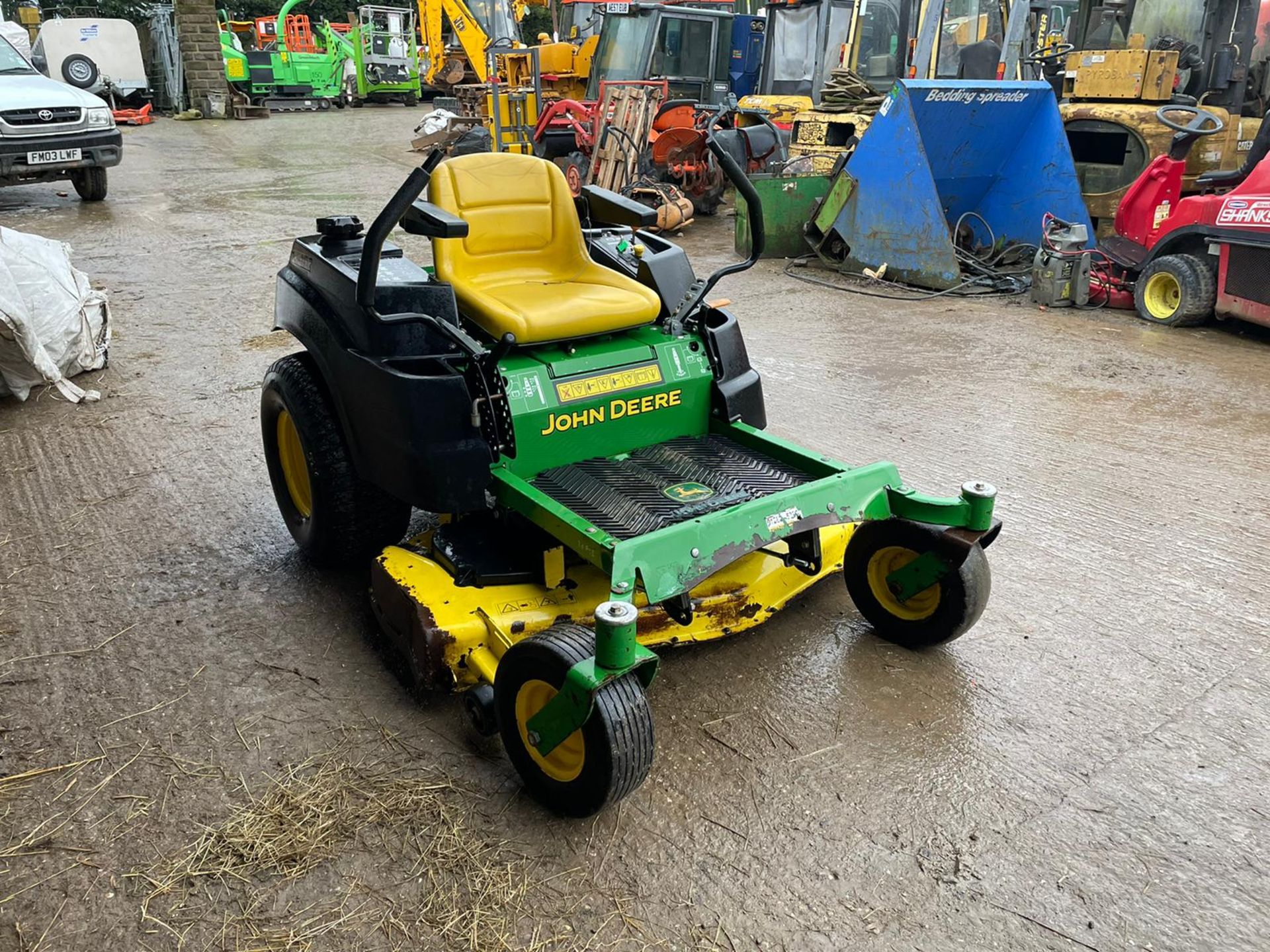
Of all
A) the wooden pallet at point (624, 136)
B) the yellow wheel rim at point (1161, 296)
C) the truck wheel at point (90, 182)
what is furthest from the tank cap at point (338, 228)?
the truck wheel at point (90, 182)

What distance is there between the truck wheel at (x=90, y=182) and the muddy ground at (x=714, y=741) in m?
6.54

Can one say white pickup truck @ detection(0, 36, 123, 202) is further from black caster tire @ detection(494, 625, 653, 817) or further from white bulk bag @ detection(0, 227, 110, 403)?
black caster tire @ detection(494, 625, 653, 817)

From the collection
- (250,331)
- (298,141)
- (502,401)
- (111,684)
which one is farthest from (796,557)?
(298,141)

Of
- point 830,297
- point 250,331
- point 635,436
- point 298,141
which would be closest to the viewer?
point 635,436

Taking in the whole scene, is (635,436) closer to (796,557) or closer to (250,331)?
(796,557)

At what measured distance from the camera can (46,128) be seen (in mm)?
8977

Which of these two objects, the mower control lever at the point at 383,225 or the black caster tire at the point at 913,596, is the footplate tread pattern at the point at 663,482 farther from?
the mower control lever at the point at 383,225

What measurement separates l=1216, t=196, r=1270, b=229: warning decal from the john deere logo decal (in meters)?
4.24

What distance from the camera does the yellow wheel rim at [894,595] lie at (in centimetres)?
274

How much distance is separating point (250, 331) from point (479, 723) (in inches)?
167

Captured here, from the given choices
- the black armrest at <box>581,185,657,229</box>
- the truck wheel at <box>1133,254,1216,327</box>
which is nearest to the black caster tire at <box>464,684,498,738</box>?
the black armrest at <box>581,185,657,229</box>

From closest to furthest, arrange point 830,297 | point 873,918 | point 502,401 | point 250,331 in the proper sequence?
point 873,918, point 502,401, point 250,331, point 830,297

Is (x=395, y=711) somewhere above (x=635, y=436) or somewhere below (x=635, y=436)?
below

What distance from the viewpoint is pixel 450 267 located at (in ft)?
10.1
